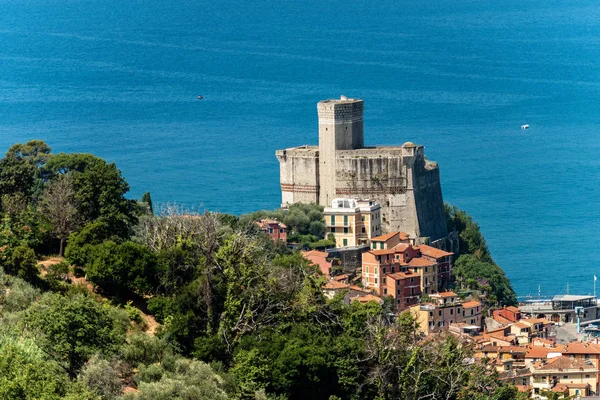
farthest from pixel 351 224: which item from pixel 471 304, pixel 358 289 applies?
pixel 471 304

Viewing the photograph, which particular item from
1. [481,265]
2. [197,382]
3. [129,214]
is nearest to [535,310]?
[481,265]

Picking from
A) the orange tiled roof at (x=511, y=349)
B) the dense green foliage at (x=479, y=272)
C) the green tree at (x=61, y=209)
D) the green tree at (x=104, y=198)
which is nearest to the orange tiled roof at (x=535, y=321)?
the dense green foliage at (x=479, y=272)

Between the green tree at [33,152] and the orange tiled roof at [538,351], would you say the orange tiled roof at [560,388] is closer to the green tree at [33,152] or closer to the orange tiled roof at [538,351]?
the orange tiled roof at [538,351]

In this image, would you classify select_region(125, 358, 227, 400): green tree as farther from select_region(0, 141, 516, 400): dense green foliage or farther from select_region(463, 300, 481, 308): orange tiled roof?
select_region(463, 300, 481, 308): orange tiled roof

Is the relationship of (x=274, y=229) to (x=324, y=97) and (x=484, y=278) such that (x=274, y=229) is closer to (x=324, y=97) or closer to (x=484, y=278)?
(x=484, y=278)

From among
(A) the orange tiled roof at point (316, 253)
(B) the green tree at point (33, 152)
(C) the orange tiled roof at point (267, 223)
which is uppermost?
(B) the green tree at point (33, 152)

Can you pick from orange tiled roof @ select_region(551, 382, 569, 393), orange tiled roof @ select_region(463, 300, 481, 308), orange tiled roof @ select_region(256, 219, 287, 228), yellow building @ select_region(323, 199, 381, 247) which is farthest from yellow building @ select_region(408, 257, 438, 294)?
orange tiled roof @ select_region(551, 382, 569, 393)

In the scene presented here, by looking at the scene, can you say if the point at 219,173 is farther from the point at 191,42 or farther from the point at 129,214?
the point at 191,42
